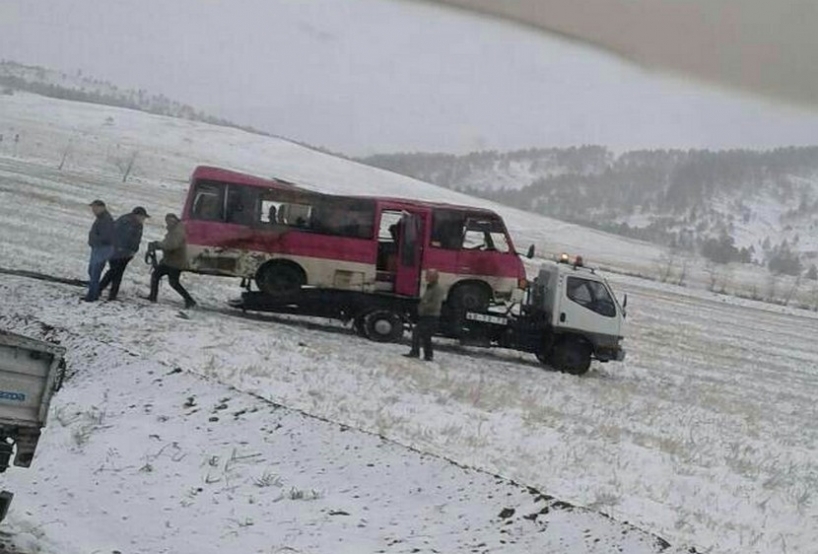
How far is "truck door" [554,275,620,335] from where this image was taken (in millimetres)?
18500

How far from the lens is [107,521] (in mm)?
7770

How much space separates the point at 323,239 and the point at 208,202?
2276 millimetres

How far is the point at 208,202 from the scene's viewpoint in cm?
1888

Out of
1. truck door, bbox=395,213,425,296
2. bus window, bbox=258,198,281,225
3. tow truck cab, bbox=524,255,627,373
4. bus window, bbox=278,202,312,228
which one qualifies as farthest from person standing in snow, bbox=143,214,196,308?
tow truck cab, bbox=524,255,627,373

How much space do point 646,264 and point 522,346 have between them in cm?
3833

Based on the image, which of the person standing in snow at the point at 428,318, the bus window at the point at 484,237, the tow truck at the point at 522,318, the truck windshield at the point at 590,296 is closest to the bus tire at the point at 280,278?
the tow truck at the point at 522,318

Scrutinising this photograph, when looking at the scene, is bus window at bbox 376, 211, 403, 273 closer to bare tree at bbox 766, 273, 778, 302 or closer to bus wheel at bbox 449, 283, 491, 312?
bus wheel at bbox 449, 283, 491, 312

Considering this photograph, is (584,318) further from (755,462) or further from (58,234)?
(58,234)

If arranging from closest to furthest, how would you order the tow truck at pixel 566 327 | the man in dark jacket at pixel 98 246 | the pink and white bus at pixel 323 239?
the man in dark jacket at pixel 98 246
the tow truck at pixel 566 327
the pink and white bus at pixel 323 239

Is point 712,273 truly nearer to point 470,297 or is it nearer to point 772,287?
point 772,287

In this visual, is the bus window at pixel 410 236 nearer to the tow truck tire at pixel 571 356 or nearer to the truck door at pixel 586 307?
the truck door at pixel 586 307

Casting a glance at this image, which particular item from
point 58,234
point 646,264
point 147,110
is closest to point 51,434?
point 58,234

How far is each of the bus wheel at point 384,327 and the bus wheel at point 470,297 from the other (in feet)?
5.59

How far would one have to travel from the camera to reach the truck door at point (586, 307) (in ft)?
60.7
